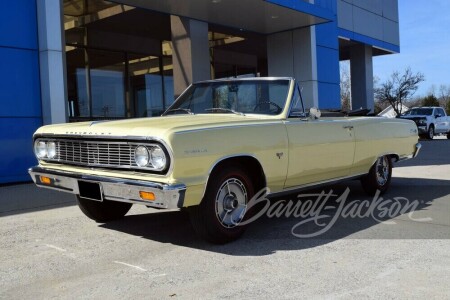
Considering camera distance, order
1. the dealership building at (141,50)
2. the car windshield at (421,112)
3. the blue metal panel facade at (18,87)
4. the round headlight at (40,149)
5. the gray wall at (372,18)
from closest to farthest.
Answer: the round headlight at (40,149) < the blue metal panel facade at (18,87) < the dealership building at (141,50) < the gray wall at (372,18) < the car windshield at (421,112)

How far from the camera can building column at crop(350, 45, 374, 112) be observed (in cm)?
2334

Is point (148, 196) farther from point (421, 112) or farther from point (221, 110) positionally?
point (421, 112)

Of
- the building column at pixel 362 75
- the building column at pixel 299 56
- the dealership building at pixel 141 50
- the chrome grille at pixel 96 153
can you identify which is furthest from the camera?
the building column at pixel 362 75

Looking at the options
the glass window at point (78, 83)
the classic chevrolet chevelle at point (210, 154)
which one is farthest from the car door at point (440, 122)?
the classic chevrolet chevelle at point (210, 154)

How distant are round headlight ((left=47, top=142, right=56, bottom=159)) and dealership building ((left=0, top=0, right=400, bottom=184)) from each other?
14.9 ft

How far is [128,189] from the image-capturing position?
4.02m

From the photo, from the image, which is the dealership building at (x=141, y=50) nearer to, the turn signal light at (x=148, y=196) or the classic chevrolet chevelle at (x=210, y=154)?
the classic chevrolet chevelle at (x=210, y=154)

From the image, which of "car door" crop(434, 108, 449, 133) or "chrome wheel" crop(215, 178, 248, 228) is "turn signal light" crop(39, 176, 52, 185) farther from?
"car door" crop(434, 108, 449, 133)

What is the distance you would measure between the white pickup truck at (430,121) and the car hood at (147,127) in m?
21.6

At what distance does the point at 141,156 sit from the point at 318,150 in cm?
223

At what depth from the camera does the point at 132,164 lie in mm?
4160

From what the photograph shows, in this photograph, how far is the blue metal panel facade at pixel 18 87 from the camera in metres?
9.00

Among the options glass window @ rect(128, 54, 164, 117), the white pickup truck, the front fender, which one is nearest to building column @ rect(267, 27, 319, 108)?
glass window @ rect(128, 54, 164, 117)

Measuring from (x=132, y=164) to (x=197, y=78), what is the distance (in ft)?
30.2
